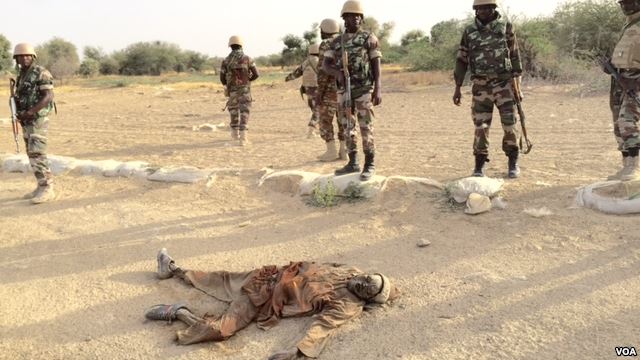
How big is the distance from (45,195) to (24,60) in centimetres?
152

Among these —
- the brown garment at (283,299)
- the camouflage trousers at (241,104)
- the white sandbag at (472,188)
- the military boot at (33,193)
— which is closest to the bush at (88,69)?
the camouflage trousers at (241,104)

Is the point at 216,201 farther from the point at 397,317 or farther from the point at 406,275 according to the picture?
the point at 397,317

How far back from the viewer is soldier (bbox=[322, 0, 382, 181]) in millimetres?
5512

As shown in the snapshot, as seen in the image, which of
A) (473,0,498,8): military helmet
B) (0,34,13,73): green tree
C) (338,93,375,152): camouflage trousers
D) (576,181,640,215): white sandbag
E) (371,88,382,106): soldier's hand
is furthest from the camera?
(0,34,13,73): green tree

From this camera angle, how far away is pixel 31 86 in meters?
6.10

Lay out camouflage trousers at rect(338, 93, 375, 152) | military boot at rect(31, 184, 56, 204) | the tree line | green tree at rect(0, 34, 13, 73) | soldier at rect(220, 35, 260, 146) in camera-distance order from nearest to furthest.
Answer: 1. camouflage trousers at rect(338, 93, 375, 152)
2. military boot at rect(31, 184, 56, 204)
3. soldier at rect(220, 35, 260, 146)
4. the tree line
5. green tree at rect(0, 34, 13, 73)

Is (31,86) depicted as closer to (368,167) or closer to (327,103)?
(327,103)

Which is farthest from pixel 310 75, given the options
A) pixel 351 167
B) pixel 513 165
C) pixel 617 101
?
pixel 617 101

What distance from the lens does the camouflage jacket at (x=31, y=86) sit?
20.0ft

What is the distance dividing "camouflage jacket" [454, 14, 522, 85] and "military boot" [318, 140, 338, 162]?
2.47 metres

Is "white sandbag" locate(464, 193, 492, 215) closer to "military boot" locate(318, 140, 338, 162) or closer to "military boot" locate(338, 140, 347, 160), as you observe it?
"military boot" locate(338, 140, 347, 160)

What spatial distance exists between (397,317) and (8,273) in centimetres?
320

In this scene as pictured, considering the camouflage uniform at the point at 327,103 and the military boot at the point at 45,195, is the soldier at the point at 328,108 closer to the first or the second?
the camouflage uniform at the point at 327,103

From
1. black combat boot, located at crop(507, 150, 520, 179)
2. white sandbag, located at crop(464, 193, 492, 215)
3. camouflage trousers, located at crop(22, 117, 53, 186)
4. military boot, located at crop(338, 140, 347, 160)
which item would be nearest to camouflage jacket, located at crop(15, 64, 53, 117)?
camouflage trousers, located at crop(22, 117, 53, 186)
